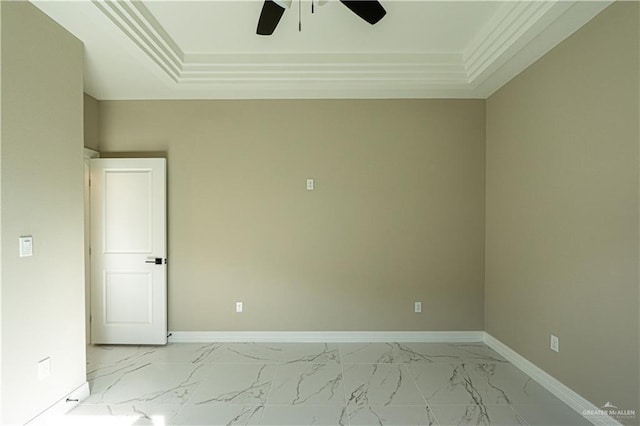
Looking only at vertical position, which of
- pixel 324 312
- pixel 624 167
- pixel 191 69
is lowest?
pixel 324 312

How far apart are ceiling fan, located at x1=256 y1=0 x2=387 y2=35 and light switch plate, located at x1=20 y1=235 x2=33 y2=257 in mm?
2062

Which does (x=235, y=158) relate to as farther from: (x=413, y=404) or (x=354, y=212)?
(x=413, y=404)

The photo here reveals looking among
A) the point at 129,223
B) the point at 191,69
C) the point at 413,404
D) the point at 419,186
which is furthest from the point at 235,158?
the point at 413,404

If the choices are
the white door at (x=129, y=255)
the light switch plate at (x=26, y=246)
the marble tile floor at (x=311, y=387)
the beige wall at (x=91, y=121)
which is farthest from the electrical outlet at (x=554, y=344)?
the beige wall at (x=91, y=121)

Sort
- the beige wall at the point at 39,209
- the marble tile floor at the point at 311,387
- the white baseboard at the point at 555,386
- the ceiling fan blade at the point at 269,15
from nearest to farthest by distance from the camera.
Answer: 1. the beige wall at the point at 39,209
2. the ceiling fan blade at the point at 269,15
3. the white baseboard at the point at 555,386
4. the marble tile floor at the point at 311,387

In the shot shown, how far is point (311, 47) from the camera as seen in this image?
284 cm

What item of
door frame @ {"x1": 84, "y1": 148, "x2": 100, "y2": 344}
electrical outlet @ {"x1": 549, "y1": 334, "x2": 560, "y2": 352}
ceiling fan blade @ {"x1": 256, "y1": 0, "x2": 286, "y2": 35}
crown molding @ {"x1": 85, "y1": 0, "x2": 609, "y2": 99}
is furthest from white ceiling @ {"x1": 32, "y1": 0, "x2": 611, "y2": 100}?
electrical outlet @ {"x1": 549, "y1": 334, "x2": 560, "y2": 352}

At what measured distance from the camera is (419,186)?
340 centimetres

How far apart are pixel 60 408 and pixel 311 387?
180 centimetres

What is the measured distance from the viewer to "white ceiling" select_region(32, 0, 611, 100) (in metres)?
2.17

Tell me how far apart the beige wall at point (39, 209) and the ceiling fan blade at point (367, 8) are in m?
2.01

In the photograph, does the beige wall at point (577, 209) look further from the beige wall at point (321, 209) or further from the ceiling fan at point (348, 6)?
the ceiling fan at point (348, 6)

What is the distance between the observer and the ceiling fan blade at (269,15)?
1.89 m

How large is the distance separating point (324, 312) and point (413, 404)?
1354 mm
